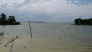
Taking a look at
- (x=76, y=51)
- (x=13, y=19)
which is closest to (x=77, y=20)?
(x=13, y=19)

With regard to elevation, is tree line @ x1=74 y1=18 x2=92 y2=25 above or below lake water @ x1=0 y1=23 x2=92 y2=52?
above

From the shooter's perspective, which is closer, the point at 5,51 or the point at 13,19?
the point at 5,51

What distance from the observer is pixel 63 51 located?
14359 mm

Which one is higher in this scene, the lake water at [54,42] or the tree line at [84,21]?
the tree line at [84,21]

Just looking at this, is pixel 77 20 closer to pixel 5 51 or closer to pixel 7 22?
pixel 7 22

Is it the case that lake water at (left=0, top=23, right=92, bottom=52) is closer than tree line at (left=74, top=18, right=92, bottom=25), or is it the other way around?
lake water at (left=0, top=23, right=92, bottom=52)

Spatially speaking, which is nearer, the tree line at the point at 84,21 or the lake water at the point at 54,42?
the lake water at the point at 54,42

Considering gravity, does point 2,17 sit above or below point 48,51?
above

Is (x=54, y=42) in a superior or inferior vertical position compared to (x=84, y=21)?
inferior

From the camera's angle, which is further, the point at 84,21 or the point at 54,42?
the point at 84,21

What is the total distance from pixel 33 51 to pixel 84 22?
13702 cm

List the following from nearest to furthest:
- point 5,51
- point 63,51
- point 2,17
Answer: point 5,51 < point 63,51 < point 2,17

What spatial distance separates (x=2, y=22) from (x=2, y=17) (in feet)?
41.5

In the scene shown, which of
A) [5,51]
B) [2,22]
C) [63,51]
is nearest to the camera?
[5,51]
